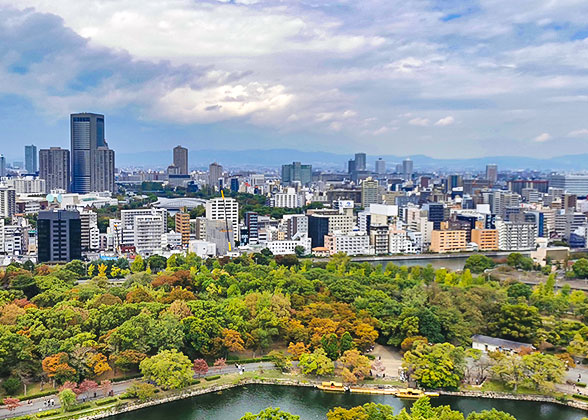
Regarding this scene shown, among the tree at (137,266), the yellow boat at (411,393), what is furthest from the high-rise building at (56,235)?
the yellow boat at (411,393)

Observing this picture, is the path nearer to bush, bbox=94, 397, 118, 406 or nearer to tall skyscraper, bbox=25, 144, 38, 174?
bush, bbox=94, 397, 118, 406

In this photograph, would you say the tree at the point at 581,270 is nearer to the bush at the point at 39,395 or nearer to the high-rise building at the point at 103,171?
the bush at the point at 39,395

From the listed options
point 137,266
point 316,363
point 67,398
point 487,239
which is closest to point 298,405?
point 316,363

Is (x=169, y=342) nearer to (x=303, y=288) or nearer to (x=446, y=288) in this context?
(x=303, y=288)

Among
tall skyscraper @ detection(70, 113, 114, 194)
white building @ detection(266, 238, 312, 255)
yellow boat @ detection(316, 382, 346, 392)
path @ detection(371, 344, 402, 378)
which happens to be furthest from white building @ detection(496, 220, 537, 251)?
tall skyscraper @ detection(70, 113, 114, 194)

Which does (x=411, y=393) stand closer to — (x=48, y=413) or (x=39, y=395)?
(x=48, y=413)
